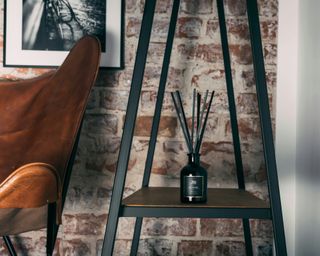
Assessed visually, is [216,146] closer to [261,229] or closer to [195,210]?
[261,229]

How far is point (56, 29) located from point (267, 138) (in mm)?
1211

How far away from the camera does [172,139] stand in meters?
2.28

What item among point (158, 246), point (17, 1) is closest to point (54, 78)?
point (17, 1)

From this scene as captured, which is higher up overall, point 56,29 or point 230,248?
point 56,29

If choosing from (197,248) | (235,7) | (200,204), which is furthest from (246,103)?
(200,204)

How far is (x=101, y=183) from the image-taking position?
89.7 inches

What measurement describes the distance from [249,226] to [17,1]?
1.49 meters

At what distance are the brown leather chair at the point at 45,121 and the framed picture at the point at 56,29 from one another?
1.15ft

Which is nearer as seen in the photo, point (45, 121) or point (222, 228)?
point (45, 121)

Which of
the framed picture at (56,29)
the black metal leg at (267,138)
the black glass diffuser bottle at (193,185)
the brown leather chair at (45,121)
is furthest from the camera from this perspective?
the framed picture at (56,29)

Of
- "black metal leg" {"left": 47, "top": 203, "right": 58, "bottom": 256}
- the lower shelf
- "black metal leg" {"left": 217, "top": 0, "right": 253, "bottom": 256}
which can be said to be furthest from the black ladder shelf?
"black metal leg" {"left": 217, "top": 0, "right": 253, "bottom": 256}

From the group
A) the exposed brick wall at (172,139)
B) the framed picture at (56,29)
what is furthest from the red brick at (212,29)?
the framed picture at (56,29)

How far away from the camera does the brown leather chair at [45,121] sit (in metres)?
1.75

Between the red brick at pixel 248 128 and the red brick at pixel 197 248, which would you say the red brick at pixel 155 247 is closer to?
the red brick at pixel 197 248
